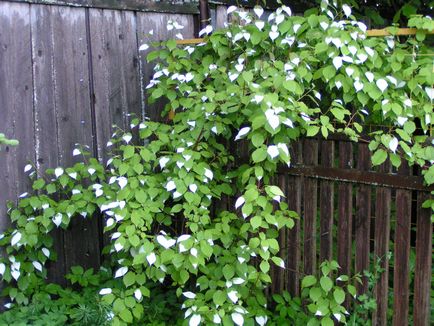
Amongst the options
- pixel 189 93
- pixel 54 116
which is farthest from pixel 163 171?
pixel 54 116

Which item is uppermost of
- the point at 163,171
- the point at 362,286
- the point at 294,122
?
the point at 294,122

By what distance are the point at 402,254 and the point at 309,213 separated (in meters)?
0.55

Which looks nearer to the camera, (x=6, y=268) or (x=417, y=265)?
(x=417, y=265)

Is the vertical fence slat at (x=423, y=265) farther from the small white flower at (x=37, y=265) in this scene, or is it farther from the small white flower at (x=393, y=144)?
the small white flower at (x=37, y=265)

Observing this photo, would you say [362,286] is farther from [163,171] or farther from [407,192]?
[163,171]

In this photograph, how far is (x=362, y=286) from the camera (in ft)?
10.2

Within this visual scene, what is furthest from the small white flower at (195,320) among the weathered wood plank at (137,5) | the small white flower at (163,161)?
the weathered wood plank at (137,5)

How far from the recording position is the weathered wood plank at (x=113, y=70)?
3586 millimetres

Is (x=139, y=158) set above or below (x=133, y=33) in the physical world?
below

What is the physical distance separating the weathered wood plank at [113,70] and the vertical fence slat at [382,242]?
1576mm

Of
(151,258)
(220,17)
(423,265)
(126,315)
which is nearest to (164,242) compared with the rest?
(151,258)

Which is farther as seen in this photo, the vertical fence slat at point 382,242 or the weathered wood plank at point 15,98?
the weathered wood plank at point 15,98

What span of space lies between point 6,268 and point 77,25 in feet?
4.78

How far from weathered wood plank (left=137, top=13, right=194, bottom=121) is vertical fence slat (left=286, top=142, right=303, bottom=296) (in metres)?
1.06
